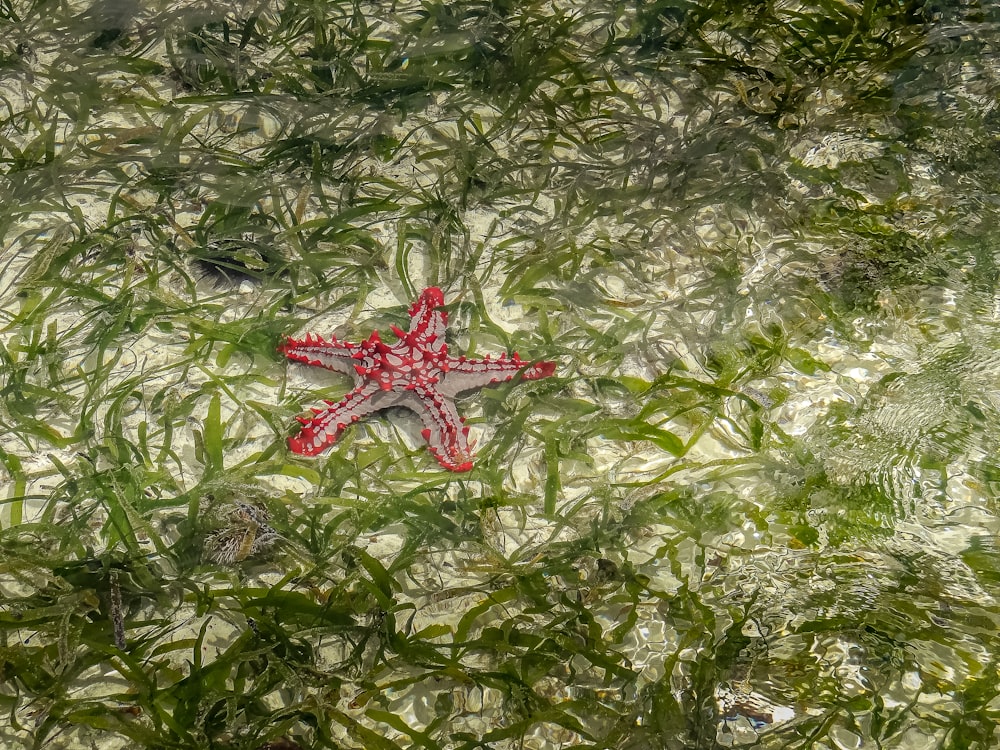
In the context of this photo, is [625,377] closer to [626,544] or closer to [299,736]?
[626,544]

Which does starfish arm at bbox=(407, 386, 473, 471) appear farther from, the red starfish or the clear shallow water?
the clear shallow water

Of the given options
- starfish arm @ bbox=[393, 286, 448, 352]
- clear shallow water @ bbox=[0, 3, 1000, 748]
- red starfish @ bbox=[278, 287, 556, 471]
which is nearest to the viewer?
clear shallow water @ bbox=[0, 3, 1000, 748]

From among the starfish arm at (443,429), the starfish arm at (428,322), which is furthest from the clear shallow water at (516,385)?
the starfish arm at (428,322)

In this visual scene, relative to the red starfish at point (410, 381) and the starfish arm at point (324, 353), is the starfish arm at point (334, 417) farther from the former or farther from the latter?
the starfish arm at point (324, 353)

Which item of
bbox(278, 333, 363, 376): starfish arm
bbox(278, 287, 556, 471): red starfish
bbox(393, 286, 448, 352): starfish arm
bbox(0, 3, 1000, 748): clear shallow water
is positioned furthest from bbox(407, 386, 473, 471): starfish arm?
bbox(278, 333, 363, 376): starfish arm

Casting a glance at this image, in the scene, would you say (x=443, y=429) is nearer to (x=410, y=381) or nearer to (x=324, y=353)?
(x=410, y=381)

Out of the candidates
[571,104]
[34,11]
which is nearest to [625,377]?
[571,104]

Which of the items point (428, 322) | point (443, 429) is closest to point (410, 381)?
point (443, 429)
